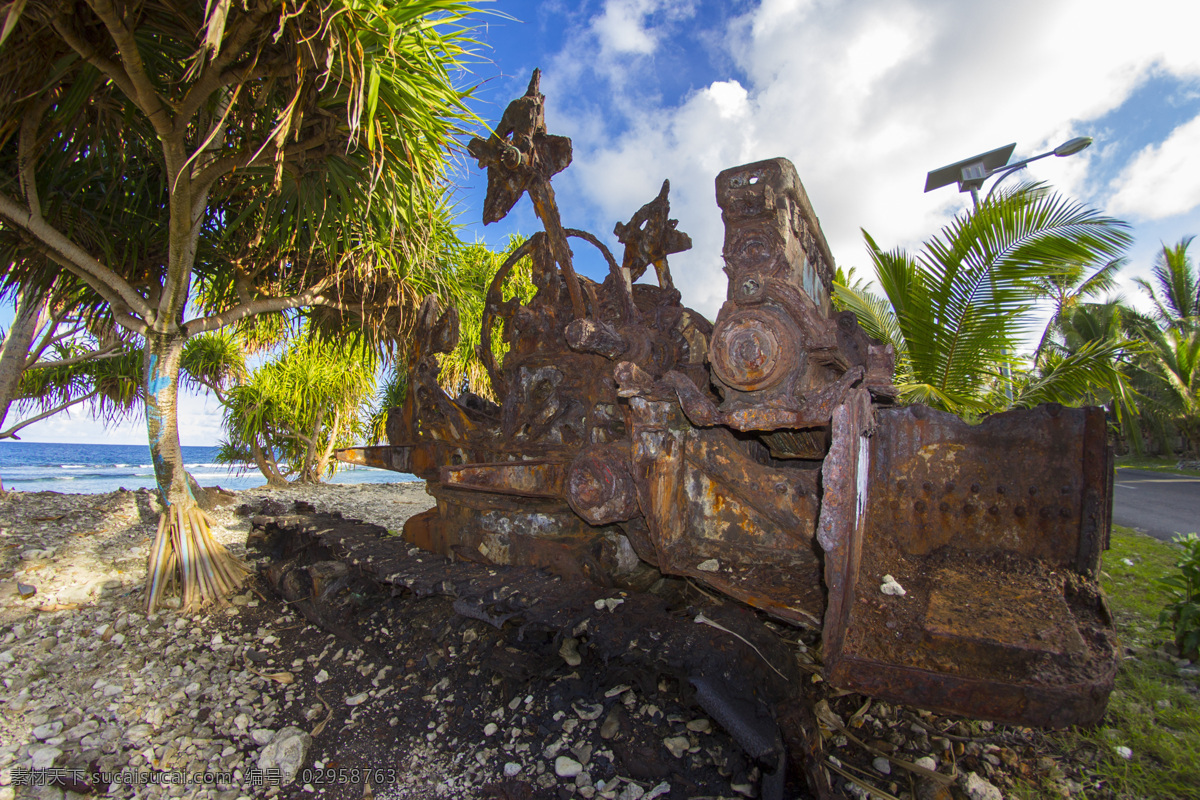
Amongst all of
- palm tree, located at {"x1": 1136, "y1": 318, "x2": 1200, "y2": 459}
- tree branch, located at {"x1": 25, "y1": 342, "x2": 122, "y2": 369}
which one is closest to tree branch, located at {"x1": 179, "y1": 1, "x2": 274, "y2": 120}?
tree branch, located at {"x1": 25, "y1": 342, "x2": 122, "y2": 369}

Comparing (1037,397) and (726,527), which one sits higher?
(1037,397)

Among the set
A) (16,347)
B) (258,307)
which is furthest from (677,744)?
(16,347)

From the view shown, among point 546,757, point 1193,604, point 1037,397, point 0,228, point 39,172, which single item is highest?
point 39,172

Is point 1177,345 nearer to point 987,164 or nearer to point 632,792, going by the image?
point 987,164

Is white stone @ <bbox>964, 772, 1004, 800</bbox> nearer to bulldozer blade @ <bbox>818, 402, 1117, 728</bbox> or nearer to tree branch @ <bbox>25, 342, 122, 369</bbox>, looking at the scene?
bulldozer blade @ <bbox>818, 402, 1117, 728</bbox>

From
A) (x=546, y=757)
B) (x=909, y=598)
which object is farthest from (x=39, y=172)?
(x=909, y=598)

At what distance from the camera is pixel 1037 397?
637 centimetres

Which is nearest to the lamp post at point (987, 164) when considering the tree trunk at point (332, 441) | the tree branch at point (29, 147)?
the tree branch at point (29, 147)

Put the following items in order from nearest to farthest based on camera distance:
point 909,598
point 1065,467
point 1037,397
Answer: point 909,598 → point 1065,467 → point 1037,397

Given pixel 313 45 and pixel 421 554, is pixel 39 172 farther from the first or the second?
pixel 421 554

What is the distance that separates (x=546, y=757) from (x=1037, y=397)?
671cm

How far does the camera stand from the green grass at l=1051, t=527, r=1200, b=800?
194cm

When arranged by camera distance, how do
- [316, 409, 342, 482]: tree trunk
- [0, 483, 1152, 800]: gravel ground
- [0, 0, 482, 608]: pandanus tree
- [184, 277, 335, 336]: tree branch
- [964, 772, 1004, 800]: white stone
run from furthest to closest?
[316, 409, 342, 482]: tree trunk
[184, 277, 335, 336]: tree branch
[0, 0, 482, 608]: pandanus tree
[0, 483, 1152, 800]: gravel ground
[964, 772, 1004, 800]: white stone

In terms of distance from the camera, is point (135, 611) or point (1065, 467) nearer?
point (1065, 467)
